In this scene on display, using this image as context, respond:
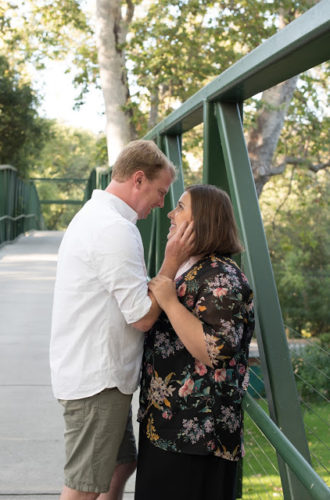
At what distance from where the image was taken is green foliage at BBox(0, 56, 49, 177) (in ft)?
65.9

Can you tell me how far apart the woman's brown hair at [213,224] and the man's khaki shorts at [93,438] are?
52cm

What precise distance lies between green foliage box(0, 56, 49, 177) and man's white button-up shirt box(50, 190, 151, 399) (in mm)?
18544

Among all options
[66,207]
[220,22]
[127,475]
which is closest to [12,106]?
[220,22]

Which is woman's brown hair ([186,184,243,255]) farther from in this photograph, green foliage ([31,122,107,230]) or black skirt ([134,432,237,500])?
green foliage ([31,122,107,230])

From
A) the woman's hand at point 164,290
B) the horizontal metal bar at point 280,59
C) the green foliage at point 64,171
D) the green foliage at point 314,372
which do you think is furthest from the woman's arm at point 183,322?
the green foliage at point 64,171

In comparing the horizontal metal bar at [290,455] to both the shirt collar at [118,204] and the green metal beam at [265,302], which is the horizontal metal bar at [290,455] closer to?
the green metal beam at [265,302]

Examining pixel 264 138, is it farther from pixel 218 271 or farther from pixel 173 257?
pixel 218 271

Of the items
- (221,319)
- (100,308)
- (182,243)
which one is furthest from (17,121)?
(221,319)

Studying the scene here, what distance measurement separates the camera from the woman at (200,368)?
6.05ft

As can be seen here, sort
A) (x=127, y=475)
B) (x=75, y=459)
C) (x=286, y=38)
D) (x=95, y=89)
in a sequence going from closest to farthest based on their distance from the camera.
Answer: (x=286, y=38), (x=75, y=459), (x=127, y=475), (x=95, y=89)

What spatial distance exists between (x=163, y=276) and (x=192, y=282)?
116 mm

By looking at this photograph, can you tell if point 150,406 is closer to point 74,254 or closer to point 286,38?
point 74,254

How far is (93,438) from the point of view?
212cm

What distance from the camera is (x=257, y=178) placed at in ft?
50.3
